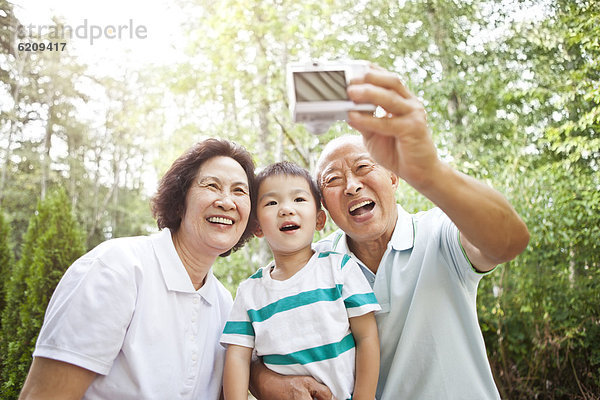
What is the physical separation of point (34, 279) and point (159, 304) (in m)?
4.74

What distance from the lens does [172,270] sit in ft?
6.46

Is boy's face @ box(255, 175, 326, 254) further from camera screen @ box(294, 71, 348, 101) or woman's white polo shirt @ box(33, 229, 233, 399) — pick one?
camera screen @ box(294, 71, 348, 101)

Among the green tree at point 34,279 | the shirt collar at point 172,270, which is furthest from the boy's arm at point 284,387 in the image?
the green tree at point 34,279

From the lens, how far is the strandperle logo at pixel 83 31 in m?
5.88

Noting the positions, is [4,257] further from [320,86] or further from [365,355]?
[320,86]

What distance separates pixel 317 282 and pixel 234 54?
761cm

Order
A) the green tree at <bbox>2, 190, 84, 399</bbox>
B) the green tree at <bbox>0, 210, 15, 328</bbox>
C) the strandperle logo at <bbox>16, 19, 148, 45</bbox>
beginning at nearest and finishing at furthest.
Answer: the green tree at <bbox>2, 190, 84, 399</bbox>
the strandperle logo at <bbox>16, 19, 148, 45</bbox>
the green tree at <bbox>0, 210, 15, 328</bbox>

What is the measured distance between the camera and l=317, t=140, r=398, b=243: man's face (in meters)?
1.93

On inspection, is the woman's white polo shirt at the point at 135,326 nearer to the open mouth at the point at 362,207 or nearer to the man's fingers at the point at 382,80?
the open mouth at the point at 362,207

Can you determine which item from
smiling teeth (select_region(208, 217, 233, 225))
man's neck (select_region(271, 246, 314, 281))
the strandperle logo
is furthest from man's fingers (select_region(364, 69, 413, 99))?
the strandperle logo

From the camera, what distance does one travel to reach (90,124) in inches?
620

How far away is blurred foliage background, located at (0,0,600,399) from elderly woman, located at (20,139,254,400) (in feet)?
11.2

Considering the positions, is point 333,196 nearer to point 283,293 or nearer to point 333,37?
point 283,293

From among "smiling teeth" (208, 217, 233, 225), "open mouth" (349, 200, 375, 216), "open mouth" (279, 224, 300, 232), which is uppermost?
"open mouth" (349, 200, 375, 216)
